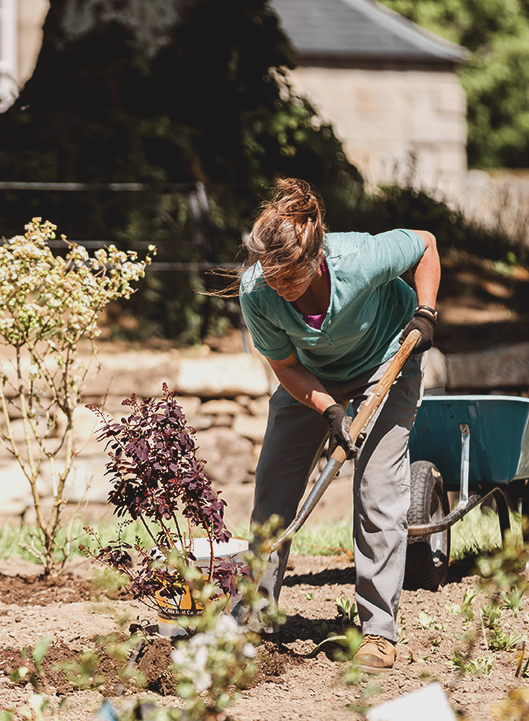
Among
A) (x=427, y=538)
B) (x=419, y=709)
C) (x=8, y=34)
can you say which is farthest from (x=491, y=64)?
(x=419, y=709)

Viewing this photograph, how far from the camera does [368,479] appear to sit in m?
2.87

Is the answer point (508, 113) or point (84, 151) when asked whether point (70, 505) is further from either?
point (508, 113)

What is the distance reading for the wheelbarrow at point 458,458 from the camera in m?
3.52

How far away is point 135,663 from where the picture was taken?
2.65m

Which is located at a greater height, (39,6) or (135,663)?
(39,6)

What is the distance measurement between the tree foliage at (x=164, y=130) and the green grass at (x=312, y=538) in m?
1.72

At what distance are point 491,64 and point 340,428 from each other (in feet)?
68.7

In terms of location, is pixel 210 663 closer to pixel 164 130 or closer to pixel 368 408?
pixel 368 408

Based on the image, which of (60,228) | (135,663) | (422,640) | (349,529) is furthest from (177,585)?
(60,228)

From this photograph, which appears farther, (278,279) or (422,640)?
(422,640)

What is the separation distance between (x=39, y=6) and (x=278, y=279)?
497 inches

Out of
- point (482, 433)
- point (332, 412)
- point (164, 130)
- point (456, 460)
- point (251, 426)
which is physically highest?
point (164, 130)

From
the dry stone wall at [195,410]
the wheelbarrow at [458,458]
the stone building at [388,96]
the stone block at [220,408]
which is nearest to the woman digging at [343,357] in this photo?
the wheelbarrow at [458,458]

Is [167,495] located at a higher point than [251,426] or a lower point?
higher
